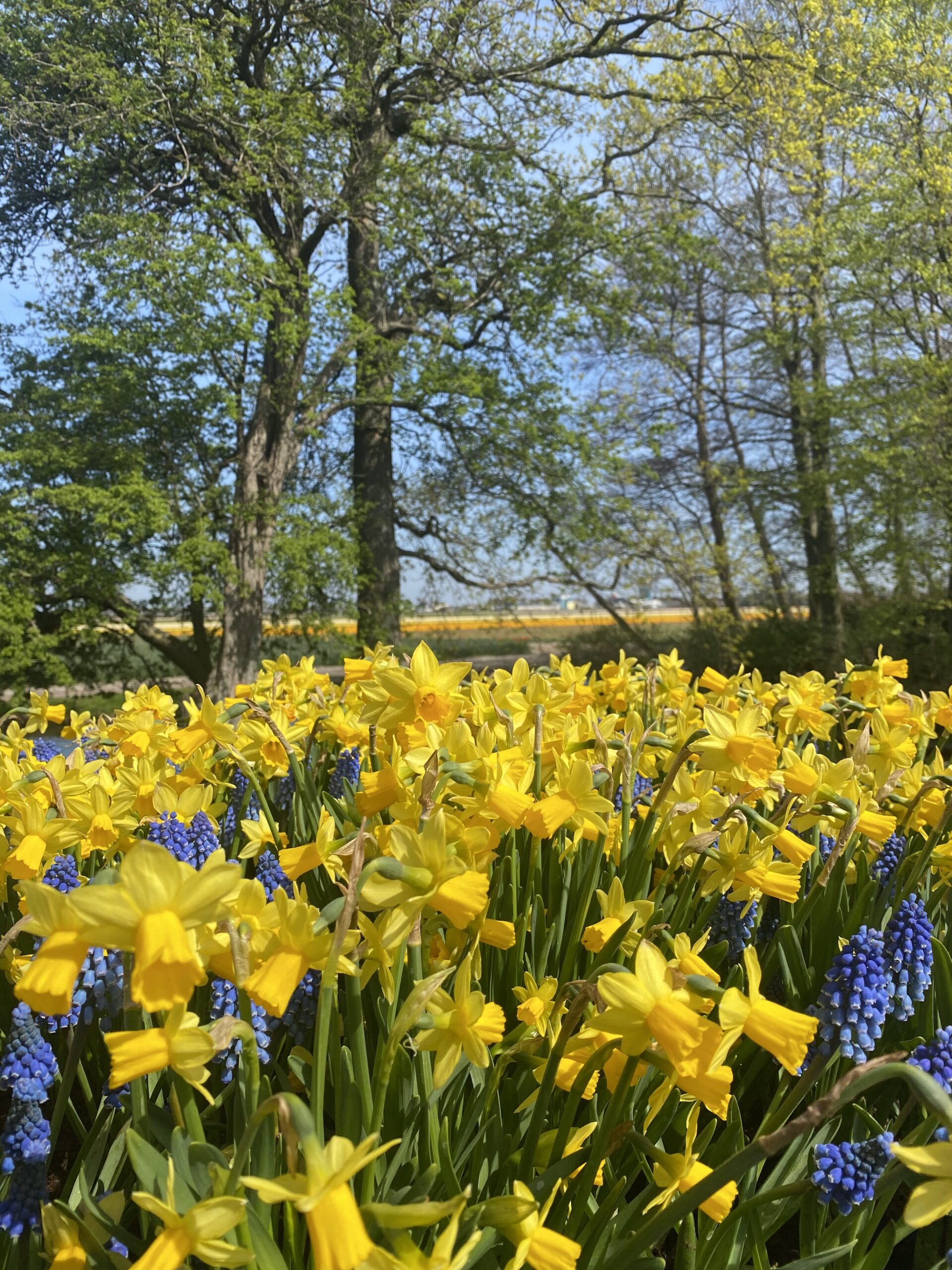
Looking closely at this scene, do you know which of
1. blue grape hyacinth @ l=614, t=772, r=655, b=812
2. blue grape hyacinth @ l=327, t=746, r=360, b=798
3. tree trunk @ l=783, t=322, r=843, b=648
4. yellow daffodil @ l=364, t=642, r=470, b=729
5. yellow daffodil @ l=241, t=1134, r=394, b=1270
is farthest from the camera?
tree trunk @ l=783, t=322, r=843, b=648

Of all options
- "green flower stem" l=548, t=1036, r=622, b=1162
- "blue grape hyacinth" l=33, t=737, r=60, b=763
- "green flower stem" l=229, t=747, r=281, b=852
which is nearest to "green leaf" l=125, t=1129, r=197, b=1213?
"green flower stem" l=548, t=1036, r=622, b=1162

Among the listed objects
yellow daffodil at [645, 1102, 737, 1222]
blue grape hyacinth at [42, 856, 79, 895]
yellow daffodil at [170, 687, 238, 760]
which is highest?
yellow daffodil at [170, 687, 238, 760]

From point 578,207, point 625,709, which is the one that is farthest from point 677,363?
point 625,709

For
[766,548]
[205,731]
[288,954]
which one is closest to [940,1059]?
[288,954]

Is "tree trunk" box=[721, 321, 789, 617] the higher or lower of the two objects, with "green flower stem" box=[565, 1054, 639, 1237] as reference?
higher

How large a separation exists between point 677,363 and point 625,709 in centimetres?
1041

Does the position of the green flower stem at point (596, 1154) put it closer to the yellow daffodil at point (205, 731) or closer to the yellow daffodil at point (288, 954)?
the yellow daffodil at point (288, 954)

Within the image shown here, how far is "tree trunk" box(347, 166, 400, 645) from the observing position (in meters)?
9.17

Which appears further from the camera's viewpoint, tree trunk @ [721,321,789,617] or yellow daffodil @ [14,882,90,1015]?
tree trunk @ [721,321,789,617]

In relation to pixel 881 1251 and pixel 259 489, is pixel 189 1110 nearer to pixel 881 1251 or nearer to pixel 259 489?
pixel 881 1251

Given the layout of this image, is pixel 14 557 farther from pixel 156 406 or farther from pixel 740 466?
pixel 740 466

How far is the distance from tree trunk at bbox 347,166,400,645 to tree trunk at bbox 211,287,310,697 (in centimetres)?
71

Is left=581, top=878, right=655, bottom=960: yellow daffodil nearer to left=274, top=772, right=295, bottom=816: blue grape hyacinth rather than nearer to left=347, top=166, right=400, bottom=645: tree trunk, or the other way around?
left=274, top=772, right=295, bottom=816: blue grape hyacinth

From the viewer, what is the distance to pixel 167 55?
746cm
